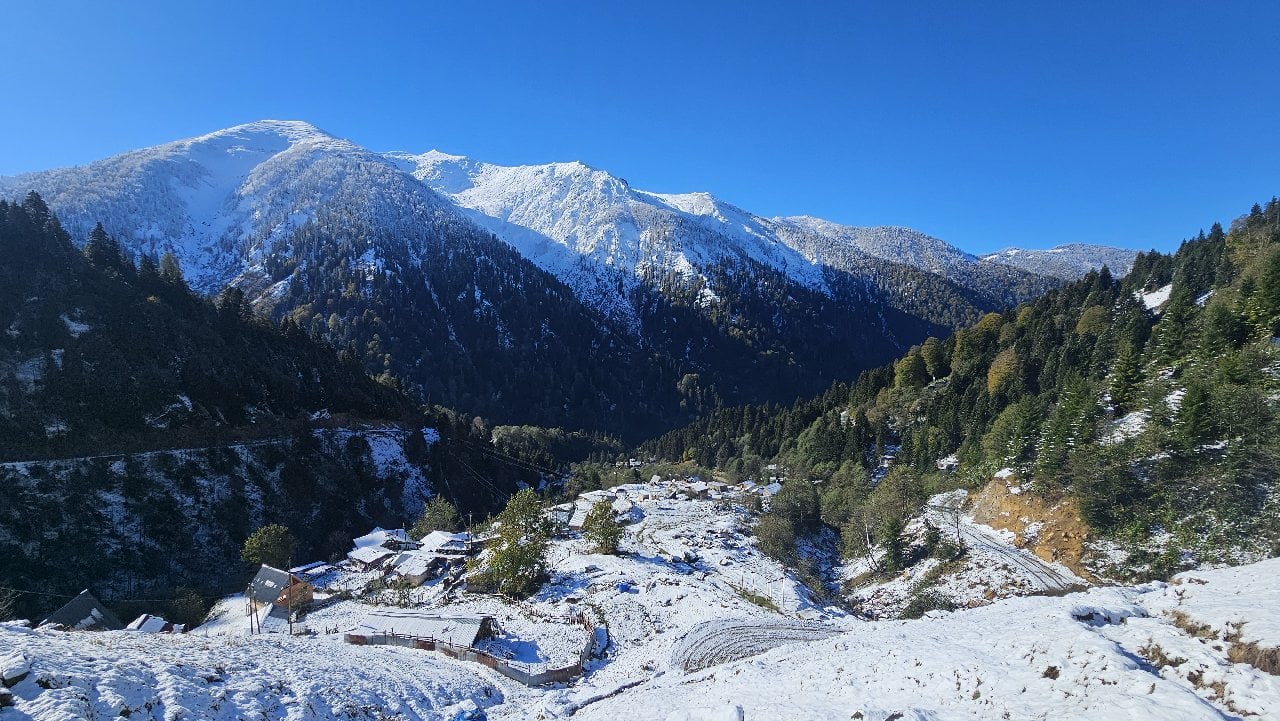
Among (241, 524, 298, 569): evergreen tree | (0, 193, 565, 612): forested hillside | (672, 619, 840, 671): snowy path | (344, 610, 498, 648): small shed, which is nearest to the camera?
(672, 619, 840, 671): snowy path

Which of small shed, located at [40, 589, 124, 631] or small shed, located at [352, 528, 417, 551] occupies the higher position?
small shed, located at [40, 589, 124, 631]

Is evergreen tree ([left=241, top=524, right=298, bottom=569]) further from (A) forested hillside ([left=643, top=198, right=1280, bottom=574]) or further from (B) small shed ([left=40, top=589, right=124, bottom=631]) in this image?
(A) forested hillside ([left=643, top=198, right=1280, bottom=574])

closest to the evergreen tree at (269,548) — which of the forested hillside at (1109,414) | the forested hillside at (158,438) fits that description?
the forested hillside at (158,438)

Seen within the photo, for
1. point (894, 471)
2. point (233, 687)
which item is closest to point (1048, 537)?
point (894, 471)

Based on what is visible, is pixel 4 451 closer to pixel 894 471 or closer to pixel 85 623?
pixel 85 623

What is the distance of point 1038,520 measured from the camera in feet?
159

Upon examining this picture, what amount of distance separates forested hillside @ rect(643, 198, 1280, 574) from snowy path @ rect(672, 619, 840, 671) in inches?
852

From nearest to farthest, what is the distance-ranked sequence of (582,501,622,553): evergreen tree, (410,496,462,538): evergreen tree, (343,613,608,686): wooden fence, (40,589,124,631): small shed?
(343,613,608,686): wooden fence
(40,589,124,631): small shed
(582,501,622,553): evergreen tree
(410,496,462,538): evergreen tree

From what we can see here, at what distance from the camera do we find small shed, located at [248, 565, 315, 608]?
4247 centimetres

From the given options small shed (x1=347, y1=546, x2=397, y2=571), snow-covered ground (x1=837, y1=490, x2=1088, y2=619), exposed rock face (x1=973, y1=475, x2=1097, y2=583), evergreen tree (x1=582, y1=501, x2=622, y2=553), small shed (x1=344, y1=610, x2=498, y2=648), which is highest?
→ exposed rock face (x1=973, y1=475, x2=1097, y2=583)

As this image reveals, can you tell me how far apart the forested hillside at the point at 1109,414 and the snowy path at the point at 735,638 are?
71.0 feet

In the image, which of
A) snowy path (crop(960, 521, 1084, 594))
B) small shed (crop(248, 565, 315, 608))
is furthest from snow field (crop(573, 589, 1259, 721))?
Answer: small shed (crop(248, 565, 315, 608))

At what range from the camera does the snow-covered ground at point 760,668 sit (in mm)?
14750

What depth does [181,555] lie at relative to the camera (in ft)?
177
